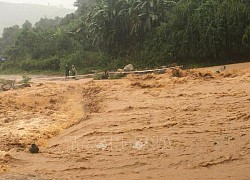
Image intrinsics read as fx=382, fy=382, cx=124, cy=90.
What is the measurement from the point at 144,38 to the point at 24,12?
368ft

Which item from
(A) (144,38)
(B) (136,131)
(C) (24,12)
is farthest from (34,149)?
(C) (24,12)

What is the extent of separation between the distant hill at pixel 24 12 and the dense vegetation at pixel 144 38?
9178 cm

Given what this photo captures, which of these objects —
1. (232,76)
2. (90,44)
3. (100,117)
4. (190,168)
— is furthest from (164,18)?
(190,168)

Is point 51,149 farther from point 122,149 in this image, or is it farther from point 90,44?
point 90,44

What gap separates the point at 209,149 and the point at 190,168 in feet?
3.06

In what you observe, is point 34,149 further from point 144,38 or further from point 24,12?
point 24,12

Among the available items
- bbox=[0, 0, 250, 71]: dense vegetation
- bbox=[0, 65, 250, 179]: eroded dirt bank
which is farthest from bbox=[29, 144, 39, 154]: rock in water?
bbox=[0, 0, 250, 71]: dense vegetation

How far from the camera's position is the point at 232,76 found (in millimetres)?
14758

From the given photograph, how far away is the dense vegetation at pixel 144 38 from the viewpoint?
19809 mm

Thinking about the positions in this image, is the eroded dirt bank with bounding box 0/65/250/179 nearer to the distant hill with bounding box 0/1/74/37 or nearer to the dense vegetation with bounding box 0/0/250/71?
the dense vegetation with bounding box 0/0/250/71

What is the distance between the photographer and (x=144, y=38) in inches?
975

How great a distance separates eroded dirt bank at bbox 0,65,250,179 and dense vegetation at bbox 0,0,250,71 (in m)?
5.47

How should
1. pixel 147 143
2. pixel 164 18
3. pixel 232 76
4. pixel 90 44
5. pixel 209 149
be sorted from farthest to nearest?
pixel 90 44, pixel 164 18, pixel 232 76, pixel 147 143, pixel 209 149

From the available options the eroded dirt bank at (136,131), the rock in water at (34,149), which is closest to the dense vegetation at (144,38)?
the eroded dirt bank at (136,131)
